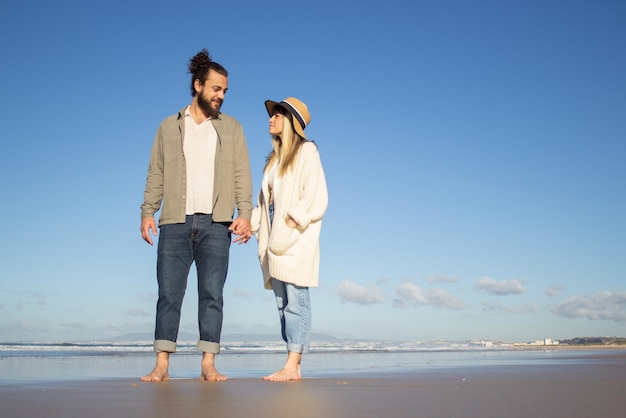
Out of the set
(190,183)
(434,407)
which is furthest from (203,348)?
(434,407)

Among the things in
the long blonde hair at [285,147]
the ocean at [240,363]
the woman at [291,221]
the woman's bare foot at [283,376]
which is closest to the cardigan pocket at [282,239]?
the woman at [291,221]

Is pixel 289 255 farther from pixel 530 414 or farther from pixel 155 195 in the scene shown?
pixel 530 414

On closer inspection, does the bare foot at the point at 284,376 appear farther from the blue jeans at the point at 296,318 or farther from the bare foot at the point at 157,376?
the bare foot at the point at 157,376

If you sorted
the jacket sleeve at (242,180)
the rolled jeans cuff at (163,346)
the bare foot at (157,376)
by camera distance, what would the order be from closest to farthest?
the bare foot at (157,376)
the rolled jeans cuff at (163,346)
the jacket sleeve at (242,180)

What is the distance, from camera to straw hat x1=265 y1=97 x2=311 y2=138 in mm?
5137

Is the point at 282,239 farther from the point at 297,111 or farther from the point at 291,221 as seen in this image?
the point at 297,111

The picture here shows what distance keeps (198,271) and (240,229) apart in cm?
45

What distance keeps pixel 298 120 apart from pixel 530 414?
3165mm

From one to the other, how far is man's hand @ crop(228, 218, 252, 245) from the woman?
0.64ft

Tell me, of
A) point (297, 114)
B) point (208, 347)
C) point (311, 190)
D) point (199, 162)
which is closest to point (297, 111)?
point (297, 114)

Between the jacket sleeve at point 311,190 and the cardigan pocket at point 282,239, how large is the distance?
0.26 feet

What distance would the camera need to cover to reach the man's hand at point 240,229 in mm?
4977

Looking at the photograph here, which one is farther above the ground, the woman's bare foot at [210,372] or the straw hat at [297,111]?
the straw hat at [297,111]

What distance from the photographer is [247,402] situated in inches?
119
